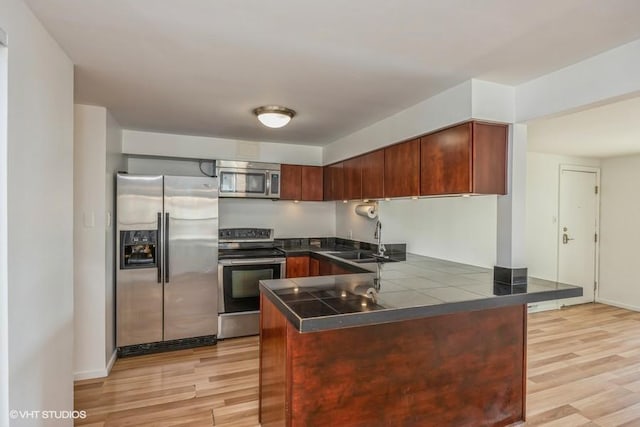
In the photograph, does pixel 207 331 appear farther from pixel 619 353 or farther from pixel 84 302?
pixel 619 353

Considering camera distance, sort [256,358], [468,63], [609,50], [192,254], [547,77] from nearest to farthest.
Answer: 1. [609,50]
2. [468,63]
3. [547,77]
4. [256,358]
5. [192,254]

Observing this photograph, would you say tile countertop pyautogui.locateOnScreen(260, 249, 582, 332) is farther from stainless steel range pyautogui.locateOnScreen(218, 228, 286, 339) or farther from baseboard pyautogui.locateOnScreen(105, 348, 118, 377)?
baseboard pyautogui.locateOnScreen(105, 348, 118, 377)

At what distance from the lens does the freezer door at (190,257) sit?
340 cm

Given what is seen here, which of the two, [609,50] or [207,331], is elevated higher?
[609,50]

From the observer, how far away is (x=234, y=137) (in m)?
4.08

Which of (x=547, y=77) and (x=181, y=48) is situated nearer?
(x=181, y=48)

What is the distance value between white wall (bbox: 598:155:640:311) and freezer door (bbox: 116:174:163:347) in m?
6.28

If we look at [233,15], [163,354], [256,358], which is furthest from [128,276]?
[233,15]

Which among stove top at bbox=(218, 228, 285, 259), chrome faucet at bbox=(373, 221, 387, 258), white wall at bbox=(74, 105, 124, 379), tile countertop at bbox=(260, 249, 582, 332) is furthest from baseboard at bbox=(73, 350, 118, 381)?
chrome faucet at bbox=(373, 221, 387, 258)

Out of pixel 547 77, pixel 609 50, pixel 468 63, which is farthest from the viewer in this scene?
pixel 547 77

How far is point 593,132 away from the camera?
3535 mm

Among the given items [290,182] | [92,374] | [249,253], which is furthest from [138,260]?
[290,182]

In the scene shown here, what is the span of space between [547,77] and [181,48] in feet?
7.34

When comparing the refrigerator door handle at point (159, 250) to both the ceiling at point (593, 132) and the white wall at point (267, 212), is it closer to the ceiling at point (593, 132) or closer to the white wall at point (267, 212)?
the white wall at point (267, 212)
